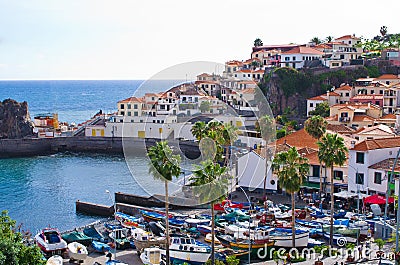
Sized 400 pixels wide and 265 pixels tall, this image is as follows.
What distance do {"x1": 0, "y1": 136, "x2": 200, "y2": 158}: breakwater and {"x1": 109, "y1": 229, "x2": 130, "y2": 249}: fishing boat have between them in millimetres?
46727

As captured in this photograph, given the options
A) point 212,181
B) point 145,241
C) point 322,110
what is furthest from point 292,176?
point 322,110

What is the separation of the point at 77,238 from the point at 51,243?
75.3 inches

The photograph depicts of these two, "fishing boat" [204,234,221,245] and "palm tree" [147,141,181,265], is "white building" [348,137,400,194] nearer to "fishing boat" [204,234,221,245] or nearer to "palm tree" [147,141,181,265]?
"fishing boat" [204,234,221,245]

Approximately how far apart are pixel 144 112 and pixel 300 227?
55163 millimetres

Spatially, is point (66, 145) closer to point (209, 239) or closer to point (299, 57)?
point (299, 57)

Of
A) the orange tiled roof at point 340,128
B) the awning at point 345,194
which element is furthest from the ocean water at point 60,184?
the orange tiled roof at point 340,128

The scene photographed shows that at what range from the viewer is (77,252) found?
3372 cm

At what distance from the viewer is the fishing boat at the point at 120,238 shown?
3631 cm

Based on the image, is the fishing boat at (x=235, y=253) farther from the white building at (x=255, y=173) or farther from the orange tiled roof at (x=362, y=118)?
the orange tiled roof at (x=362, y=118)

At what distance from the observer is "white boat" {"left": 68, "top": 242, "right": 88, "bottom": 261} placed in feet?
111

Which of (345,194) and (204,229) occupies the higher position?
(345,194)

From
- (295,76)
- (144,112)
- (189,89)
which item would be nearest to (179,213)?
(189,89)

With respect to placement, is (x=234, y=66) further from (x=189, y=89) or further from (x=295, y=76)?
(x=189, y=89)

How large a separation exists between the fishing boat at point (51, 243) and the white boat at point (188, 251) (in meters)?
7.10
